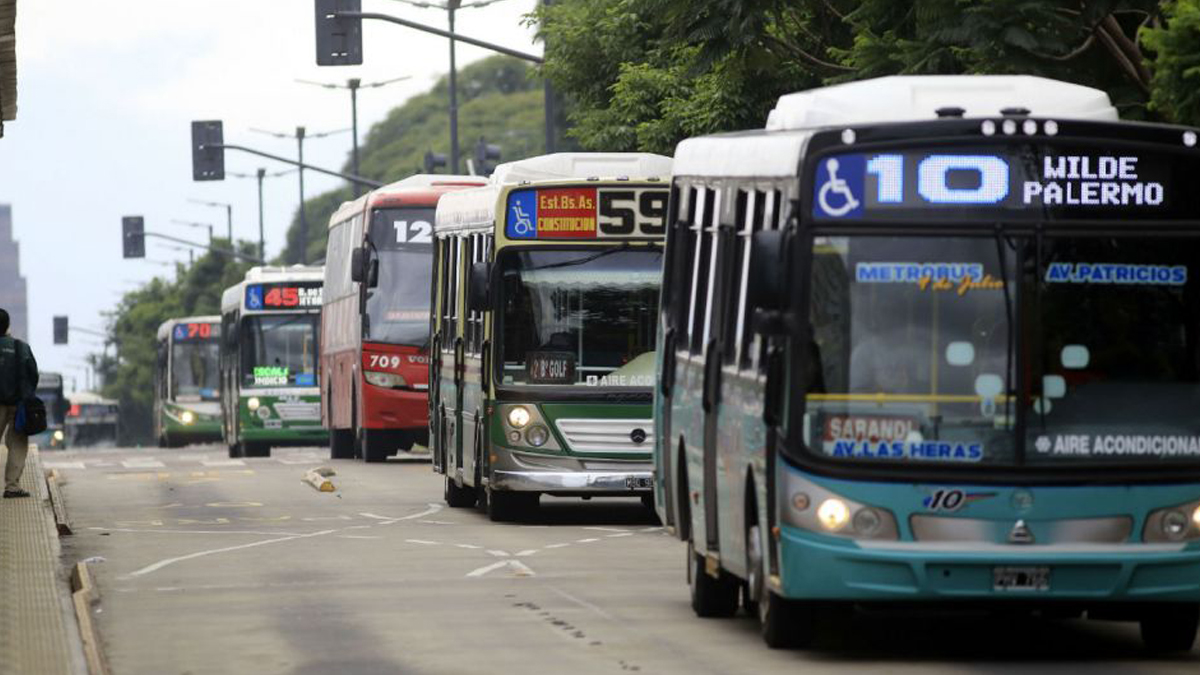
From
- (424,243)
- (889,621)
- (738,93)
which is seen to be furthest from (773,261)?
(424,243)

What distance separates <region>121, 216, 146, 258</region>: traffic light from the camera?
3501 inches

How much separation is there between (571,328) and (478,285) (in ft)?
2.74

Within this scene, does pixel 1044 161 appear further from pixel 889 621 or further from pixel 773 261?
pixel 889 621

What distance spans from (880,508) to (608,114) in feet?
93.5

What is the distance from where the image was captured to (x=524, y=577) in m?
19.0

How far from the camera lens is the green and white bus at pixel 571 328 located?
77.9 ft

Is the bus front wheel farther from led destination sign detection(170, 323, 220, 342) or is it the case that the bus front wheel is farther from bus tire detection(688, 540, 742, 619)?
led destination sign detection(170, 323, 220, 342)

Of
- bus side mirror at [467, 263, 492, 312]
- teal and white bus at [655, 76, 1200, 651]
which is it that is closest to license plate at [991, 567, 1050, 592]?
teal and white bus at [655, 76, 1200, 651]

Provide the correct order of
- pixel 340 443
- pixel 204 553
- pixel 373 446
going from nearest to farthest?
pixel 204 553 → pixel 373 446 → pixel 340 443

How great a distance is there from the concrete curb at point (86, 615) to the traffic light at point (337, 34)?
16249 millimetres

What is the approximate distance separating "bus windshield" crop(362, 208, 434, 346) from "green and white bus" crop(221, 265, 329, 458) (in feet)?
33.5

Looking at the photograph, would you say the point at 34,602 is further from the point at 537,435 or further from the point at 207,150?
the point at 207,150

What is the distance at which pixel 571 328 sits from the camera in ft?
78.5

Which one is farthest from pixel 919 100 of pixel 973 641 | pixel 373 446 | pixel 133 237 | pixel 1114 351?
pixel 133 237
